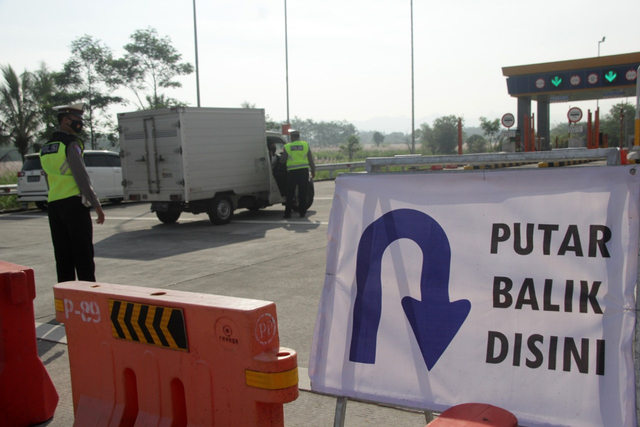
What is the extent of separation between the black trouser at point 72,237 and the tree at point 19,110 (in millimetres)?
27108

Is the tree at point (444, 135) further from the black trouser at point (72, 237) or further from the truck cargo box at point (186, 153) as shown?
the black trouser at point (72, 237)

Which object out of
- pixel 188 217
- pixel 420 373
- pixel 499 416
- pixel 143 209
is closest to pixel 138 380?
pixel 420 373

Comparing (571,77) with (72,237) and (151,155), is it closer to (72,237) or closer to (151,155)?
(151,155)

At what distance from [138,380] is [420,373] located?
1.56 metres

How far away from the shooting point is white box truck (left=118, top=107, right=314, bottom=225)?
12727 mm

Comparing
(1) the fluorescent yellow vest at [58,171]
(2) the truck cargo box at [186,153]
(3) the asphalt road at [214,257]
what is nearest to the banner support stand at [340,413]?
(3) the asphalt road at [214,257]

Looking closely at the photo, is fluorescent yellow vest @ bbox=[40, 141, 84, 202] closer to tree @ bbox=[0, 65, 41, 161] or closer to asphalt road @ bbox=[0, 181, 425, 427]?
asphalt road @ bbox=[0, 181, 425, 427]

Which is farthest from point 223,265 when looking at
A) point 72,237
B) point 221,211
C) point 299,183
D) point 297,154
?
point 297,154

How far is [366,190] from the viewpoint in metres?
3.19

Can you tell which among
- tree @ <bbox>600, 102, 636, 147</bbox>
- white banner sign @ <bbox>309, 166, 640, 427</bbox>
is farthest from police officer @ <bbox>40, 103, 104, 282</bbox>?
tree @ <bbox>600, 102, 636, 147</bbox>

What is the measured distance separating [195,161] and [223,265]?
4854mm

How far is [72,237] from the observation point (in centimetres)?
585

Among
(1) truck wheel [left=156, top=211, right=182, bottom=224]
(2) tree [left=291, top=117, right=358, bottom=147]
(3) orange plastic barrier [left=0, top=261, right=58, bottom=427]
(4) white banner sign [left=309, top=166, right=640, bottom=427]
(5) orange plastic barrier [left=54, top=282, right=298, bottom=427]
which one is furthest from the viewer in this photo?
(2) tree [left=291, top=117, right=358, bottom=147]

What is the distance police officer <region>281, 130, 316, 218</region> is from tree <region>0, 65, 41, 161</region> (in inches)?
844
